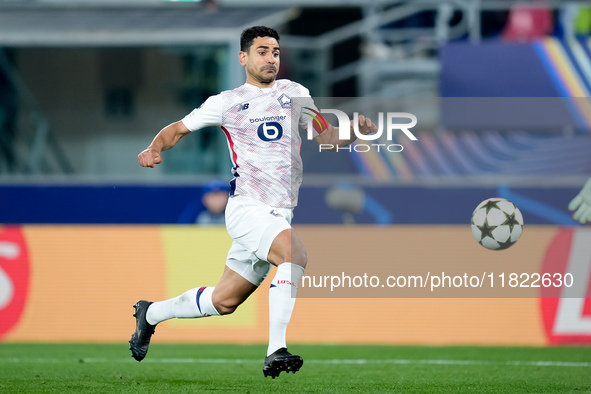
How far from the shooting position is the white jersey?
6.16m

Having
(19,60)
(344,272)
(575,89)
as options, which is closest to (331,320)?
(344,272)

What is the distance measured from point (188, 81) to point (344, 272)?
6.03 m

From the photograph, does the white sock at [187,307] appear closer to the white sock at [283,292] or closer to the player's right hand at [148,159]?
the white sock at [283,292]

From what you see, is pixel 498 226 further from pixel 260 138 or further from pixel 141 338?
pixel 141 338

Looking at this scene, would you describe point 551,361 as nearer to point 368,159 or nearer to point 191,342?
point 191,342

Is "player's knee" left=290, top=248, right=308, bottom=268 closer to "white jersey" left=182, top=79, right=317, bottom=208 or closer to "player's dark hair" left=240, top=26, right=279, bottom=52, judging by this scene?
"white jersey" left=182, top=79, right=317, bottom=208

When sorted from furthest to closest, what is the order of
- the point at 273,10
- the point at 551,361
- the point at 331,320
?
1. the point at 273,10
2. the point at 331,320
3. the point at 551,361

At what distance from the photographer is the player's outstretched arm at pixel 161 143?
19.5ft

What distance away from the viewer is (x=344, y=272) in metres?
10.6

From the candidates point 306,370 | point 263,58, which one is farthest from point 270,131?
point 306,370

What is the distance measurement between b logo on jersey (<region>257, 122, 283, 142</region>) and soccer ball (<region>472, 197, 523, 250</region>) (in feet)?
6.09

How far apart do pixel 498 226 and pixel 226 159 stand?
7830 millimetres

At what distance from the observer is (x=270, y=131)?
6191mm

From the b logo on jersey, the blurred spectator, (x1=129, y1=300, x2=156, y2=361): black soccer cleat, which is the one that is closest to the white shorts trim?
the b logo on jersey
